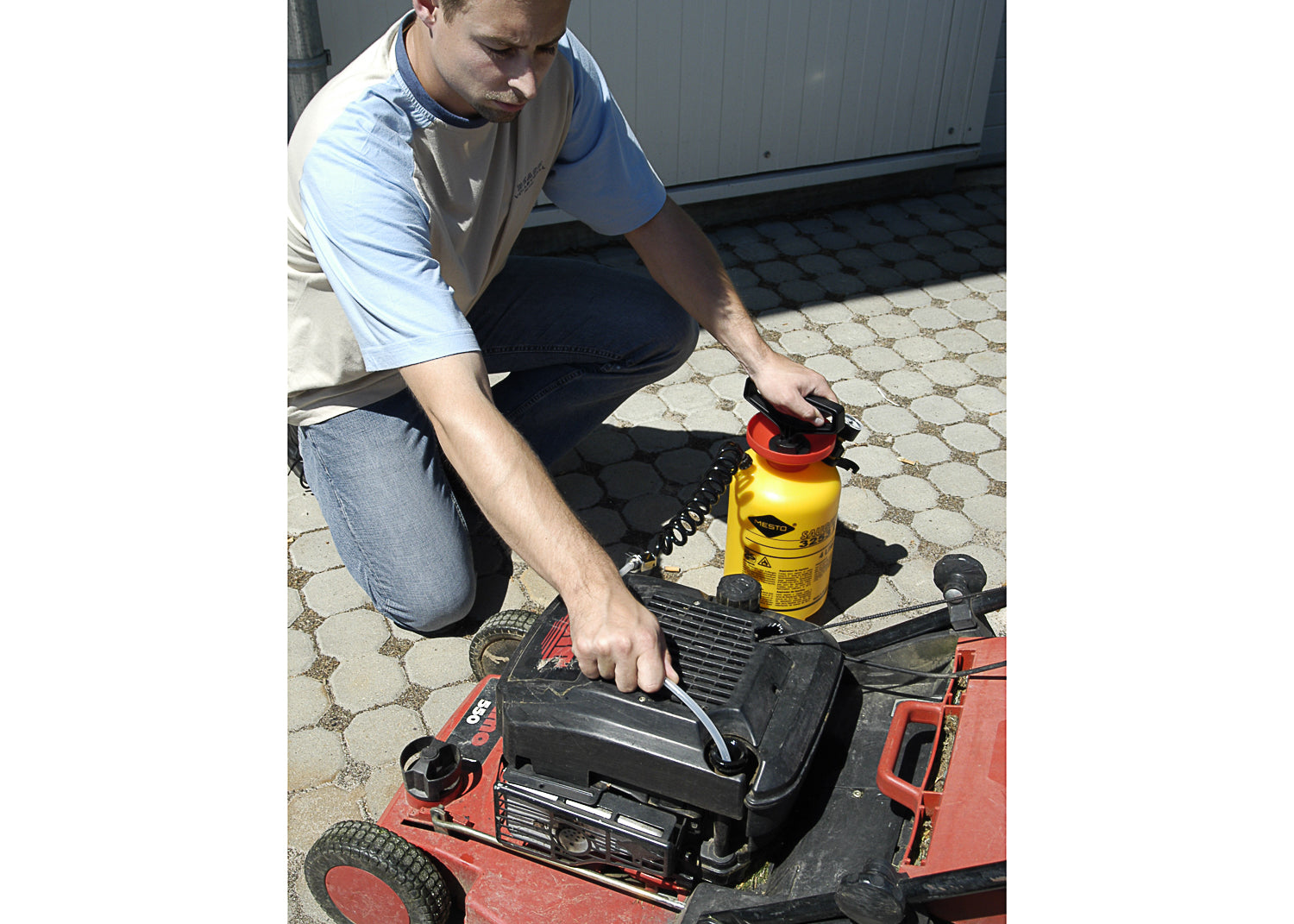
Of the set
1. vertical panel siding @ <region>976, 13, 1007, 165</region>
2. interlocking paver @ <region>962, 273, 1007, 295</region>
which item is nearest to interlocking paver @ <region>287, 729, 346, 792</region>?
interlocking paver @ <region>962, 273, 1007, 295</region>

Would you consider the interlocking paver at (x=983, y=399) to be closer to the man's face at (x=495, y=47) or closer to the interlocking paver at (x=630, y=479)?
the interlocking paver at (x=630, y=479)

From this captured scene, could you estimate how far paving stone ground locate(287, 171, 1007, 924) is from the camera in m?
2.81

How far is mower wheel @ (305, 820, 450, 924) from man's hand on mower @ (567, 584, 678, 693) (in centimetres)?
55

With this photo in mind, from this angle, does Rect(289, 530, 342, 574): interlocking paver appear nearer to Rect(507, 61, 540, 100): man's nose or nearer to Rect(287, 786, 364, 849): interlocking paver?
Rect(287, 786, 364, 849): interlocking paver

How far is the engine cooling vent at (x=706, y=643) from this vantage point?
191 centimetres

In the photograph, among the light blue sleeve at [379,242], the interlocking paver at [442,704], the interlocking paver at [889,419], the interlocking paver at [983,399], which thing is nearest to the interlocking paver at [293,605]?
the interlocking paver at [442,704]

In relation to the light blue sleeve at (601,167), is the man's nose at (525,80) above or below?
above

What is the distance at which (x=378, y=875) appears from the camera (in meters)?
2.09

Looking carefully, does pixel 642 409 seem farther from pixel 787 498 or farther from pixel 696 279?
pixel 787 498

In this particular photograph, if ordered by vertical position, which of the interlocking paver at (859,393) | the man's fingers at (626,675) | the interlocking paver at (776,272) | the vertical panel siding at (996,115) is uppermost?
the man's fingers at (626,675)

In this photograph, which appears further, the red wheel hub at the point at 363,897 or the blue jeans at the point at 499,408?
the blue jeans at the point at 499,408

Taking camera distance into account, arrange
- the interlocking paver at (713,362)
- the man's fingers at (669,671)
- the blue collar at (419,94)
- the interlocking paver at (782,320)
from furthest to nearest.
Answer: the interlocking paver at (782,320) < the interlocking paver at (713,362) < the blue collar at (419,94) < the man's fingers at (669,671)

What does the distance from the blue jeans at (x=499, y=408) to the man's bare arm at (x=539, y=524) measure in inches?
25.2

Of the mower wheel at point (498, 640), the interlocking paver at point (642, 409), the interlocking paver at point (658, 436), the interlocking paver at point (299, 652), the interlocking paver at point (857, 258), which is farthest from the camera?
the interlocking paver at point (857, 258)
